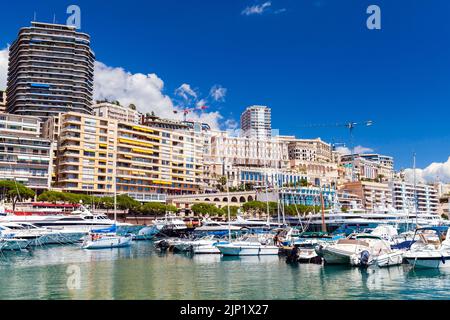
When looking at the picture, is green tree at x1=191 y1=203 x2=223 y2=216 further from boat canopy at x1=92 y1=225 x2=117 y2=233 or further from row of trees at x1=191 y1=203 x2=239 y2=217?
boat canopy at x1=92 y1=225 x2=117 y2=233

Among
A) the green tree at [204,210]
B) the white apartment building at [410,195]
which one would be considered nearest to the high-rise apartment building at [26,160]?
the green tree at [204,210]

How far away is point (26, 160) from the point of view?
330 feet

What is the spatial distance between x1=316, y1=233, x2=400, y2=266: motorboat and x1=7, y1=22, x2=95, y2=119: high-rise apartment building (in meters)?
119

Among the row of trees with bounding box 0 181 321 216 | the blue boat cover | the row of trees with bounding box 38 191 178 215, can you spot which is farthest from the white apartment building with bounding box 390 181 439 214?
the blue boat cover

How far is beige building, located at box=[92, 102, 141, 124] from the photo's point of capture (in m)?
159

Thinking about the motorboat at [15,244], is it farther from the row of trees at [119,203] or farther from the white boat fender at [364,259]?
the white boat fender at [364,259]

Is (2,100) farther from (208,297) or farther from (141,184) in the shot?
(208,297)

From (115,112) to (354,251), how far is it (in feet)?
461

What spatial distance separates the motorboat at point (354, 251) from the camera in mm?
34406

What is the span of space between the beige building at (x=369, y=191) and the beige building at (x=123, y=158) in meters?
71.6

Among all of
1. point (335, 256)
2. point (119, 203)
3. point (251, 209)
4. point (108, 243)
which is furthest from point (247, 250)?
point (251, 209)

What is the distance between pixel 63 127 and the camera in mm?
111625

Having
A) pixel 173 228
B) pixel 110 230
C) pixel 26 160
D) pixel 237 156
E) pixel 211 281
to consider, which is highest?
pixel 237 156

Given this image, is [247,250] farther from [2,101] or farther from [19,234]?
[2,101]
